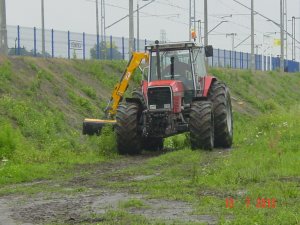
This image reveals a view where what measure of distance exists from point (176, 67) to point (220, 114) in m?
2.00

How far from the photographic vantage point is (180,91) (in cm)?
2034

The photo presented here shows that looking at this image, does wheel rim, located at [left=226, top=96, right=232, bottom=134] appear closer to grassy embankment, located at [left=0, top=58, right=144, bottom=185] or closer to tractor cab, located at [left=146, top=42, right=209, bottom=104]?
tractor cab, located at [left=146, top=42, right=209, bottom=104]

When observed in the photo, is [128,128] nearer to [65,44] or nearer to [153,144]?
[153,144]

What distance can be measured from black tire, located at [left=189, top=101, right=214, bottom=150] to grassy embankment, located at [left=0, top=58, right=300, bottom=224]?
0.40 m

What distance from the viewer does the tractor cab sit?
20938 mm

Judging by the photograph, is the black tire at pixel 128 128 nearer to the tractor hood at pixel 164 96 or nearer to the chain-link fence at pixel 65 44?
the tractor hood at pixel 164 96

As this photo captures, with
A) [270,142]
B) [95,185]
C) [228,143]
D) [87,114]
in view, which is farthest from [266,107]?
[95,185]

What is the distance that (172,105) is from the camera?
65.2ft

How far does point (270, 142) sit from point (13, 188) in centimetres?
746

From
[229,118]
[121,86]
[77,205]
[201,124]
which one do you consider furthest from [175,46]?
[77,205]

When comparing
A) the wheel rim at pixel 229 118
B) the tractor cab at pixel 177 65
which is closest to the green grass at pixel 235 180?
the wheel rim at pixel 229 118

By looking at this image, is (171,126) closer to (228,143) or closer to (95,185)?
A: (228,143)

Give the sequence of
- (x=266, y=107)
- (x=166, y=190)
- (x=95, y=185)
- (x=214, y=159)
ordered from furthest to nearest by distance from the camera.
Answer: (x=266, y=107) → (x=214, y=159) → (x=95, y=185) → (x=166, y=190)

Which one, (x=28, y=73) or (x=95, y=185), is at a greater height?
(x=28, y=73)
